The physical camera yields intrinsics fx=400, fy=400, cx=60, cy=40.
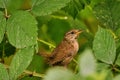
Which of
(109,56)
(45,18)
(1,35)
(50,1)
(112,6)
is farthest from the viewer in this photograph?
(45,18)

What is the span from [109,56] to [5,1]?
1.96ft

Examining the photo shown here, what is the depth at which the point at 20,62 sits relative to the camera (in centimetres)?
161

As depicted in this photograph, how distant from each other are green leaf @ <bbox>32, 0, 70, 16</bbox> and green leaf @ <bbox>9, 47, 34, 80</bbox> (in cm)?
20

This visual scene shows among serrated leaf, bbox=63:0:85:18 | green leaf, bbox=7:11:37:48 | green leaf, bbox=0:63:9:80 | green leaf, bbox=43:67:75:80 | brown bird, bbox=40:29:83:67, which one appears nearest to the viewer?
green leaf, bbox=43:67:75:80

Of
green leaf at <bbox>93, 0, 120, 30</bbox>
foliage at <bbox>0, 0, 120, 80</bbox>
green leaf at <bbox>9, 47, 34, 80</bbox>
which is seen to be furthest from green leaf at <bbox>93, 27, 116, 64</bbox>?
green leaf at <bbox>93, 0, 120, 30</bbox>

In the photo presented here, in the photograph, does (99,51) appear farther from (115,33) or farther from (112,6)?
(112,6)

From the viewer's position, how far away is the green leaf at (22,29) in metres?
1.78

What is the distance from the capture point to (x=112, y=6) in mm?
2234

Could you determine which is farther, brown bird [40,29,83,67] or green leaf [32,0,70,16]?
brown bird [40,29,83,67]

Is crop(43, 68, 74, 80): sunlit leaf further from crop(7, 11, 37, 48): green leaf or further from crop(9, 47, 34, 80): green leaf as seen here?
crop(7, 11, 37, 48): green leaf

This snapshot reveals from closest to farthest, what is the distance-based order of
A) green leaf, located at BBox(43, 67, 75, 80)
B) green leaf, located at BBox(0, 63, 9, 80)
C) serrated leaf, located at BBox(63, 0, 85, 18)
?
green leaf, located at BBox(43, 67, 75, 80)
green leaf, located at BBox(0, 63, 9, 80)
serrated leaf, located at BBox(63, 0, 85, 18)

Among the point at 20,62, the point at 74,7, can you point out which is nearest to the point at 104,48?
the point at 20,62

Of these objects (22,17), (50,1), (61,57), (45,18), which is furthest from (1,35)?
(45,18)

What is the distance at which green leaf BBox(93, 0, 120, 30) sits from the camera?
212cm
